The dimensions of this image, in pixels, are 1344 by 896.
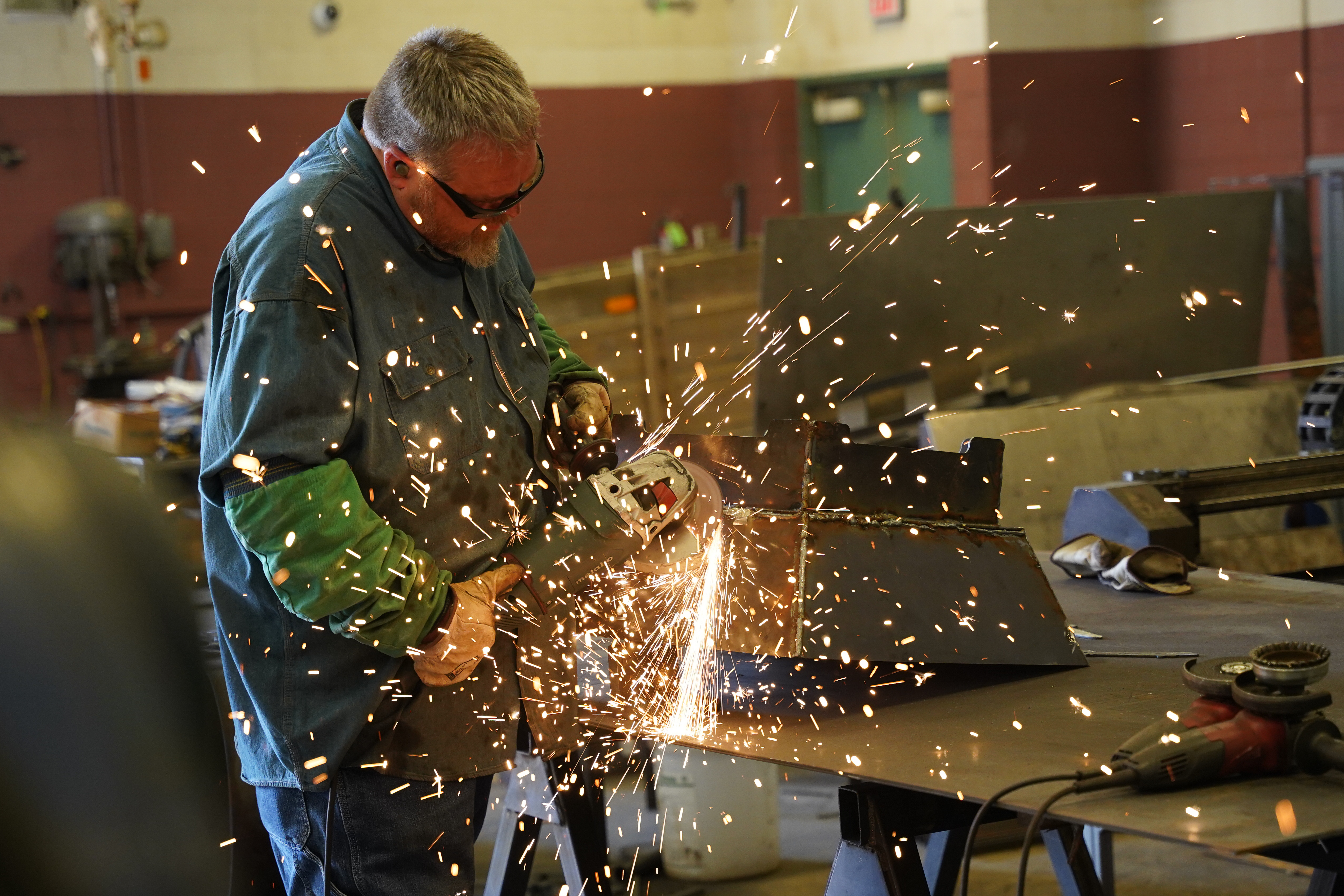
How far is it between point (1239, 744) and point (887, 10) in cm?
686

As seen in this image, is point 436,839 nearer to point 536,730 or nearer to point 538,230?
point 536,730

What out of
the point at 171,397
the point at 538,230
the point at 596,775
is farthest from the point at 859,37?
the point at 596,775

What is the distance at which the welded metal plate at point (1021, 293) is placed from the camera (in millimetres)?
4066

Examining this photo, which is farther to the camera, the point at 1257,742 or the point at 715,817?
the point at 715,817

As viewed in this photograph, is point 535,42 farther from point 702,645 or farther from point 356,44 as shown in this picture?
point 702,645

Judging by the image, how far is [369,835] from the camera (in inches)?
70.2

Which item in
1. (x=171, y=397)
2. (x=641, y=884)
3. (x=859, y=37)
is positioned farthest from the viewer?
(x=859, y=37)

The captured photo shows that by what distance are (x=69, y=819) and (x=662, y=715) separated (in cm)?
115

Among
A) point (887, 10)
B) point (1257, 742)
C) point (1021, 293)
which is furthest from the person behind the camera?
point (887, 10)

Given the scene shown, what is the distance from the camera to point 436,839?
5.96 feet

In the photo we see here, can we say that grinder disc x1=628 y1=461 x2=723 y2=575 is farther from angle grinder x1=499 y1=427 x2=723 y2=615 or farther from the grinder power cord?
the grinder power cord

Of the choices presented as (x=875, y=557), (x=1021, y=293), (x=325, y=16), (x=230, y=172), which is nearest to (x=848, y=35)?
(x=325, y=16)

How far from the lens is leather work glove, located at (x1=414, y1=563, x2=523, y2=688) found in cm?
174

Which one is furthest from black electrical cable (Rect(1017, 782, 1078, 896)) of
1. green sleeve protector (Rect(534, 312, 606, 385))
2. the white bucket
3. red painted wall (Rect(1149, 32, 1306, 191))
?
red painted wall (Rect(1149, 32, 1306, 191))
